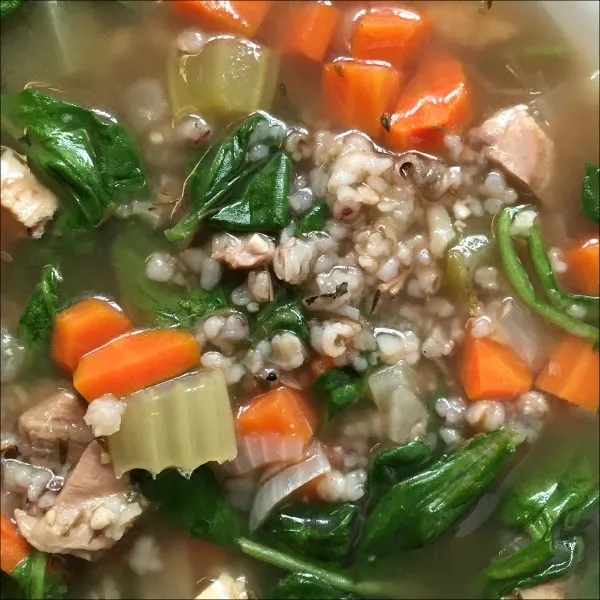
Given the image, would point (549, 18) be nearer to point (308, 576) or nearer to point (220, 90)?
point (220, 90)

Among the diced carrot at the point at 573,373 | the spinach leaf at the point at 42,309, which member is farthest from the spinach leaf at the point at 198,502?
the diced carrot at the point at 573,373

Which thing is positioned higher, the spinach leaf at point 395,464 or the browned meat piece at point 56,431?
the browned meat piece at point 56,431

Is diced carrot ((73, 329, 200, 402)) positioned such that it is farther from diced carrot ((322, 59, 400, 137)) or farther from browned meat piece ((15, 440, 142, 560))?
diced carrot ((322, 59, 400, 137))

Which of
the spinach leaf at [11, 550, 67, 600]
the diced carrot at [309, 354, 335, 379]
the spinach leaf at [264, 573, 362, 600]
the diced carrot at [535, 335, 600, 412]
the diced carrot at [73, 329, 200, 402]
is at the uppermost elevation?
the diced carrot at [73, 329, 200, 402]

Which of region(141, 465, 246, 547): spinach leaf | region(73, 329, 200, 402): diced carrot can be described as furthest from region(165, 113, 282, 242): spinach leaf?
region(141, 465, 246, 547): spinach leaf

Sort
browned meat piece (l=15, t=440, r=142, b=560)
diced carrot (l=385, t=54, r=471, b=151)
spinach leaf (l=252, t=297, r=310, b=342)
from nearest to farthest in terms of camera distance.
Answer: browned meat piece (l=15, t=440, r=142, b=560), spinach leaf (l=252, t=297, r=310, b=342), diced carrot (l=385, t=54, r=471, b=151)

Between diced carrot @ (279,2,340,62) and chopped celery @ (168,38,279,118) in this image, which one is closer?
chopped celery @ (168,38,279,118)

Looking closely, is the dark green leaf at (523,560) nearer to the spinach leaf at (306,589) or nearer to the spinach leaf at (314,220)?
the spinach leaf at (306,589)
